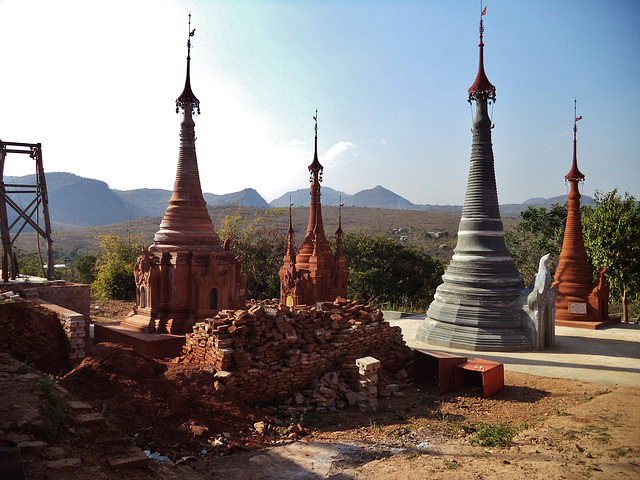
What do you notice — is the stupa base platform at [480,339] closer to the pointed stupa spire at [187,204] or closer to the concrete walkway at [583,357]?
the concrete walkway at [583,357]

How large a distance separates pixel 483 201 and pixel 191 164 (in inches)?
385

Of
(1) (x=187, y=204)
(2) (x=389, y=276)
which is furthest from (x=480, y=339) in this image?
(2) (x=389, y=276)

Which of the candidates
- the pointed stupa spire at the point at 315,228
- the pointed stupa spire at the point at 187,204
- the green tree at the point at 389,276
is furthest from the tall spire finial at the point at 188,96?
the green tree at the point at 389,276

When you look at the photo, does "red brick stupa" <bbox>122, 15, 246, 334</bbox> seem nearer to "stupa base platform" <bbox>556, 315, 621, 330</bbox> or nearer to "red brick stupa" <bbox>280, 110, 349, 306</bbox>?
"red brick stupa" <bbox>280, 110, 349, 306</bbox>

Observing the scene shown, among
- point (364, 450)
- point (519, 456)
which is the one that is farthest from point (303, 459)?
point (519, 456)

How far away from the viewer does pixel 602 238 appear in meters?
19.5

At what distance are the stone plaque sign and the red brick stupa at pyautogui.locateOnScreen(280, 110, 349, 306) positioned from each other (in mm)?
8869

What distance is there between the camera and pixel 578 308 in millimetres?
18297

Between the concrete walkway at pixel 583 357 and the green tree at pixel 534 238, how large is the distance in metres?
10.7

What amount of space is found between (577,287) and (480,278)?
6228 mm

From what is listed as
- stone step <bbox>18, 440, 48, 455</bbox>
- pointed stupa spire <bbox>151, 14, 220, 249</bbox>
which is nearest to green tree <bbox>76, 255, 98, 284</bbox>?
pointed stupa spire <bbox>151, 14, 220, 249</bbox>

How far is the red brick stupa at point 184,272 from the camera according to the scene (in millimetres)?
13984

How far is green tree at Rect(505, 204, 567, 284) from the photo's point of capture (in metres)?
27.9

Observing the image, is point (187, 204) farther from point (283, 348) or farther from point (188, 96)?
point (283, 348)
